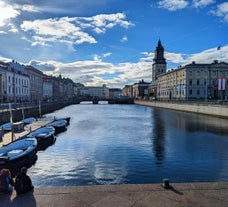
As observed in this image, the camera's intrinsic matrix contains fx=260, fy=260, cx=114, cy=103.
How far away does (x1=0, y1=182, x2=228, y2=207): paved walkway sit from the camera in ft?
32.8

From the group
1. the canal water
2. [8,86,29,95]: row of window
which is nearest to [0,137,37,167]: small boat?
the canal water

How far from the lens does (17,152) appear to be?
22.0m

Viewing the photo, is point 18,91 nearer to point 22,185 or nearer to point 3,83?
point 3,83

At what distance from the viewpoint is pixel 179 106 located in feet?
330

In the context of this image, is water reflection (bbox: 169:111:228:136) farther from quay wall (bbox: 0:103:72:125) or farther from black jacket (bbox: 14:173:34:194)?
black jacket (bbox: 14:173:34:194)

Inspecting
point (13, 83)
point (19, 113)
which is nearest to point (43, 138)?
point (19, 113)

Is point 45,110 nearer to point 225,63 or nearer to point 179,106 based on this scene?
point 179,106

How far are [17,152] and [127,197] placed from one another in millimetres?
14366

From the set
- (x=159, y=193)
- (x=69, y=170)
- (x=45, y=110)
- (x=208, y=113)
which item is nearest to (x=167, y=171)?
(x=69, y=170)

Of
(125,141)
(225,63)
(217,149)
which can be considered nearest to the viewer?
(217,149)

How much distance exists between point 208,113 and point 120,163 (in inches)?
2324

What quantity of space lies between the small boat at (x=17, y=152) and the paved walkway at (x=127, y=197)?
9845 millimetres

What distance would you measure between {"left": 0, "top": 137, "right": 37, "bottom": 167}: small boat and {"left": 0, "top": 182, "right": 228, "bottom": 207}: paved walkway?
32.3 ft

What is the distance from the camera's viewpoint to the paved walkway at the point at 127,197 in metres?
10.0
